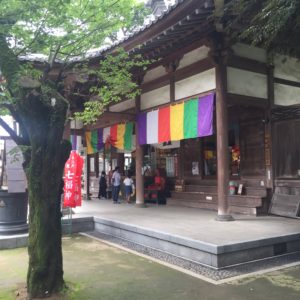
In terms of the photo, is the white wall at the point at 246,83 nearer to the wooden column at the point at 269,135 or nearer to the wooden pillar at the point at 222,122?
the wooden column at the point at 269,135

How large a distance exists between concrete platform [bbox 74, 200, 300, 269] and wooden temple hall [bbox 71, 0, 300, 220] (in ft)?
3.01

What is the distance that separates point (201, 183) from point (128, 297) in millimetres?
8334

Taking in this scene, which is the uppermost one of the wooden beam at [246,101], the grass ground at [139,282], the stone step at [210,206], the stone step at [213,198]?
the wooden beam at [246,101]

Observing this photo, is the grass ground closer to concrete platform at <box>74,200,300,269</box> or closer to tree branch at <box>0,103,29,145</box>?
concrete platform at <box>74,200,300,269</box>

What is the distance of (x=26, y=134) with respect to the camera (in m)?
5.61

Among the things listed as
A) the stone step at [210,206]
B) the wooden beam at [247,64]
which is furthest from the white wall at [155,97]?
the stone step at [210,206]

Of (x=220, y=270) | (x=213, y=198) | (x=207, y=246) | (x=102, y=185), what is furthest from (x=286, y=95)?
(x=102, y=185)

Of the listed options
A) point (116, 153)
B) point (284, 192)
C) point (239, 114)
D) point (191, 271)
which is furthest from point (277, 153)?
point (116, 153)

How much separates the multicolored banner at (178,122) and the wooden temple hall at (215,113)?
1.1 inches

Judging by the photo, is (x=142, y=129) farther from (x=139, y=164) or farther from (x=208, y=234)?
(x=208, y=234)

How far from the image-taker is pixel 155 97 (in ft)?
39.8

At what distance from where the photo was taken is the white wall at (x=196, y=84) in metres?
9.72

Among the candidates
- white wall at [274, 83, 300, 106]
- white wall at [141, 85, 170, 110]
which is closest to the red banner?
white wall at [141, 85, 170, 110]

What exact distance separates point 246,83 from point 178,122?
84.8 inches
